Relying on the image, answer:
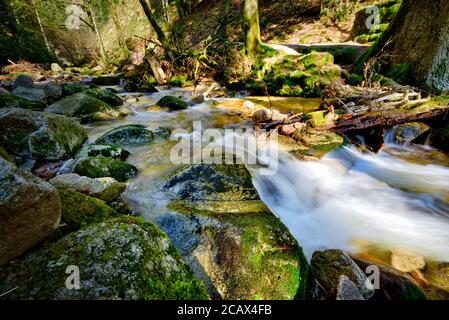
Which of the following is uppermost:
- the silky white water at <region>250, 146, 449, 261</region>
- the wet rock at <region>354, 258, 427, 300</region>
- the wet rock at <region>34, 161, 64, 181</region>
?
the wet rock at <region>34, 161, 64, 181</region>

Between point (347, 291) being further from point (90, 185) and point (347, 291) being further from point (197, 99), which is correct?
point (197, 99)

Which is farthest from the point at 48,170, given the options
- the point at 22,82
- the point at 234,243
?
the point at 22,82

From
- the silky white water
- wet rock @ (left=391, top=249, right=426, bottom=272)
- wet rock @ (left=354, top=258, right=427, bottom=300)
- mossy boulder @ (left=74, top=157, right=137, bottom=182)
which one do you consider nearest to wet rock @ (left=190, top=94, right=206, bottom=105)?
the silky white water

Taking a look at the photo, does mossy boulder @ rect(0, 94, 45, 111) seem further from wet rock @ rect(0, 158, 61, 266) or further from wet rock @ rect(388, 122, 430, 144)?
wet rock @ rect(388, 122, 430, 144)

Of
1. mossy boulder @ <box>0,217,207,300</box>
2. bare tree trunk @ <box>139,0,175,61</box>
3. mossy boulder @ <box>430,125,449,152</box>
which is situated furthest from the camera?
bare tree trunk @ <box>139,0,175,61</box>

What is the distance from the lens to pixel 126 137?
4.98 metres

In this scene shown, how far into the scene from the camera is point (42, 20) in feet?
89.9

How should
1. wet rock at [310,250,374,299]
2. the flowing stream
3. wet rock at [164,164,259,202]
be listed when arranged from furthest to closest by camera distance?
the flowing stream, wet rock at [164,164,259,202], wet rock at [310,250,374,299]

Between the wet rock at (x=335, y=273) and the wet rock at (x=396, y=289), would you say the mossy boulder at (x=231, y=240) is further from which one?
the wet rock at (x=396, y=289)

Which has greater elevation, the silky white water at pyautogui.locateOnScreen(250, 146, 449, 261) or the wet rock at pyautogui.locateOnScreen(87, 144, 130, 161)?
the wet rock at pyautogui.locateOnScreen(87, 144, 130, 161)

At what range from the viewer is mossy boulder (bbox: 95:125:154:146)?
15.9 ft

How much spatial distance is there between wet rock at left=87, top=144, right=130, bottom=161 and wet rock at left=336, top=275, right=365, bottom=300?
3640 mm
